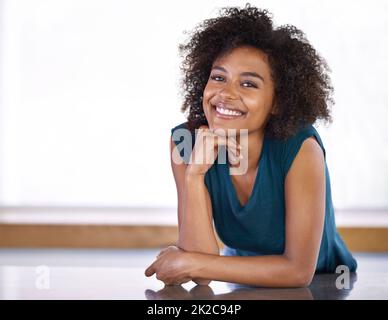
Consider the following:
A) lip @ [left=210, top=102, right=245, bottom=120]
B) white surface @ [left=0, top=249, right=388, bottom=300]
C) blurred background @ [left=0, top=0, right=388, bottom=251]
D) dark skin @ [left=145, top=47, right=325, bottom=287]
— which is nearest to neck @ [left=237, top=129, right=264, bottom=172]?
dark skin @ [left=145, top=47, right=325, bottom=287]

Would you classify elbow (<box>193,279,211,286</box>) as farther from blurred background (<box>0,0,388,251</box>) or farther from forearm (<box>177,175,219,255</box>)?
blurred background (<box>0,0,388,251</box>)

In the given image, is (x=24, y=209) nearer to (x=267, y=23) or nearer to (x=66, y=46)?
(x=66, y=46)

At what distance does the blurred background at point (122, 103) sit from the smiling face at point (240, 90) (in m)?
2.68

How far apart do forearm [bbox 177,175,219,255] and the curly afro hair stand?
0.87ft

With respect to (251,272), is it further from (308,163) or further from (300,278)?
(308,163)

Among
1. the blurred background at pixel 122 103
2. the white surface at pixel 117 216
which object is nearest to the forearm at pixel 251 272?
the white surface at pixel 117 216

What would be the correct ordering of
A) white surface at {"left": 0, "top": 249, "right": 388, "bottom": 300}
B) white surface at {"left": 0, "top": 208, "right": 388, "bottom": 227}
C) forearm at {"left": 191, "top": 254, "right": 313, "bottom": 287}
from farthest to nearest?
white surface at {"left": 0, "top": 208, "right": 388, "bottom": 227} < forearm at {"left": 191, "top": 254, "right": 313, "bottom": 287} < white surface at {"left": 0, "top": 249, "right": 388, "bottom": 300}

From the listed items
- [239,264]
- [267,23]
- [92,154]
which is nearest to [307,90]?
[267,23]

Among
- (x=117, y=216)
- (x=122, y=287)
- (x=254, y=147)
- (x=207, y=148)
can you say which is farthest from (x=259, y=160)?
(x=117, y=216)

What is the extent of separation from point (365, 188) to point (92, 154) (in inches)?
70.6

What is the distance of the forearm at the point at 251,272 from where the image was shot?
5.88 feet

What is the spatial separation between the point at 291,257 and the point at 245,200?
32 cm

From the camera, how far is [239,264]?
71.1 inches

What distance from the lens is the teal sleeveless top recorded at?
6.66 feet
